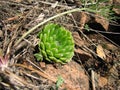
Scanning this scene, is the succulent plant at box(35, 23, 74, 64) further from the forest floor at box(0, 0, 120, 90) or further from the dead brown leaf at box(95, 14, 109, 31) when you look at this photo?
the dead brown leaf at box(95, 14, 109, 31)

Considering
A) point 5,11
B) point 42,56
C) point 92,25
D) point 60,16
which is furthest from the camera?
point 92,25

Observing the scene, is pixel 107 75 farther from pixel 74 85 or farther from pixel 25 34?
pixel 25 34

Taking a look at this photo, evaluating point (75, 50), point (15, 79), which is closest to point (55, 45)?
point (75, 50)

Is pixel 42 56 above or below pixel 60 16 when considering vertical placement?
below

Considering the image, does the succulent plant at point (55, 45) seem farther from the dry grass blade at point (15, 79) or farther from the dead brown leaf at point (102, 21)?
the dead brown leaf at point (102, 21)

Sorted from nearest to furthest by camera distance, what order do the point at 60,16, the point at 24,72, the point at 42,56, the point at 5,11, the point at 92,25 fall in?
the point at 24,72 → the point at 42,56 → the point at 5,11 → the point at 60,16 → the point at 92,25

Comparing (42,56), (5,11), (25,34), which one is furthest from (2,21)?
(42,56)

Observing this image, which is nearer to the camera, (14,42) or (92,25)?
(14,42)

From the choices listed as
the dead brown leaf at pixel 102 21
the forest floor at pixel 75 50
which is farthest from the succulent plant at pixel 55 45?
the dead brown leaf at pixel 102 21
